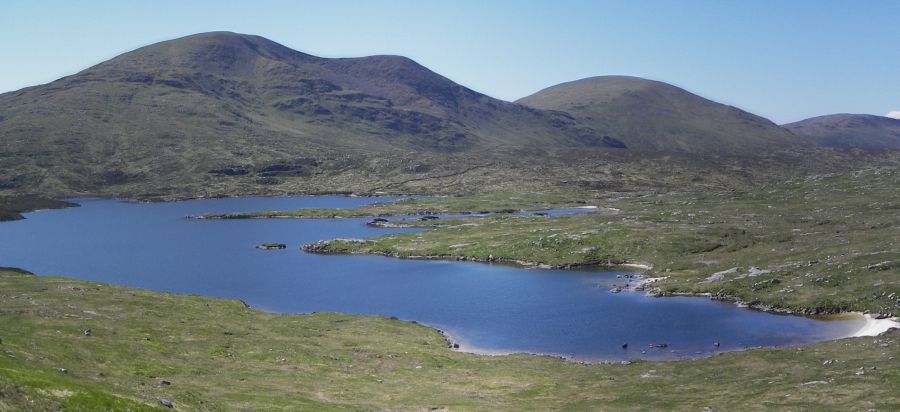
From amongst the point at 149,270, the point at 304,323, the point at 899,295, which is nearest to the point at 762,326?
the point at 899,295

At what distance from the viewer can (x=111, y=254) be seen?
183750 mm

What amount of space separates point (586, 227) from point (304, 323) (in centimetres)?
9961

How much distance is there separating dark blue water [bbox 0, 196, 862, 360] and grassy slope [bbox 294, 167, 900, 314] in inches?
299

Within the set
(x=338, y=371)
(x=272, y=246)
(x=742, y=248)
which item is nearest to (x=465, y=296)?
(x=338, y=371)

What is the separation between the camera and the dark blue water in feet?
297

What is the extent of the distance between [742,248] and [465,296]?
212ft

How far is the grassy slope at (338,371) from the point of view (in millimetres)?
51281

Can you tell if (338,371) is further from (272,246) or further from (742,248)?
(272,246)

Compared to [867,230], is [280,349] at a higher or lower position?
lower

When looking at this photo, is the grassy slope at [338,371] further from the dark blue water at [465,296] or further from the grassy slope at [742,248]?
the grassy slope at [742,248]

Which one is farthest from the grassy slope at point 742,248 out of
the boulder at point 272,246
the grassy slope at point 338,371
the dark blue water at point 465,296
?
the grassy slope at point 338,371

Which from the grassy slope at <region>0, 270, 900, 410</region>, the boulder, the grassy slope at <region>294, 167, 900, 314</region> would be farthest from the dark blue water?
the grassy slope at <region>0, 270, 900, 410</region>

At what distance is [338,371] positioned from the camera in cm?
7100

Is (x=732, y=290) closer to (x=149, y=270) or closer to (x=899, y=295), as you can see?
(x=899, y=295)
